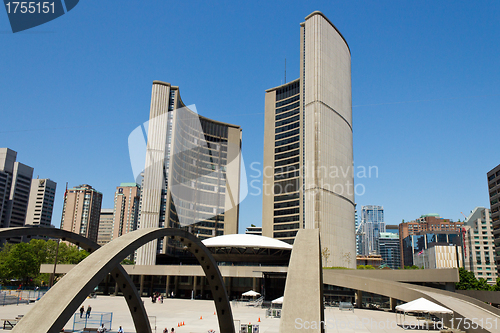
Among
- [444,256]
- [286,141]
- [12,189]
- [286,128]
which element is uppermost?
[286,128]

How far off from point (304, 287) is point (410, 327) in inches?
1083

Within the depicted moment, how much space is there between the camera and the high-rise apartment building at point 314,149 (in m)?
90.5

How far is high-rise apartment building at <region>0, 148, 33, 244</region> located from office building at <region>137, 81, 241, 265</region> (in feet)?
312

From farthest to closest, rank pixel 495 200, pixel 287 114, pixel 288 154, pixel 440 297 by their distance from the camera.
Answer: pixel 287 114
pixel 288 154
pixel 495 200
pixel 440 297

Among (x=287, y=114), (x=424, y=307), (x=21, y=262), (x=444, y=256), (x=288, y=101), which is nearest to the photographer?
(x=424, y=307)

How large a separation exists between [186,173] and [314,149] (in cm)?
4466

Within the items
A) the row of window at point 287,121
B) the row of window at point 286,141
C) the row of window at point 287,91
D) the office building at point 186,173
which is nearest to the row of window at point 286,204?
the row of window at point 286,141

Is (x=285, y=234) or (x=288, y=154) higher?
(x=288, y=154)

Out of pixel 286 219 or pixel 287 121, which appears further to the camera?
pixel 287 121

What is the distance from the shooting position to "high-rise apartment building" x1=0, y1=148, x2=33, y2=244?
165125mm

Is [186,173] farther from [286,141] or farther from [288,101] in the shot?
[288,101]

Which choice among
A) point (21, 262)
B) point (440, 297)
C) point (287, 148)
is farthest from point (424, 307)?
point (21, 262)

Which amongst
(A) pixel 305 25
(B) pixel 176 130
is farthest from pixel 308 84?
(B) pixel 176 130

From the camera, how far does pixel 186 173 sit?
11731cm
